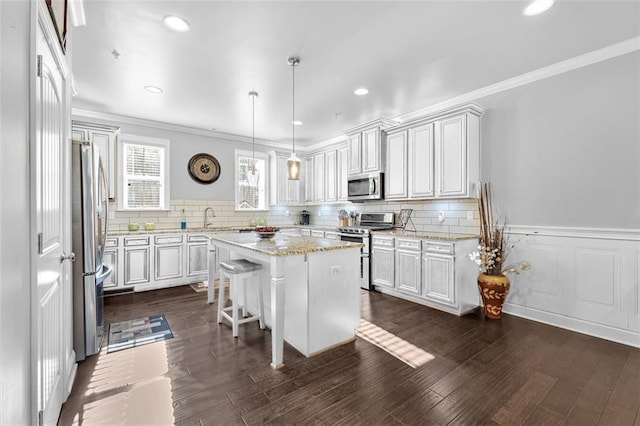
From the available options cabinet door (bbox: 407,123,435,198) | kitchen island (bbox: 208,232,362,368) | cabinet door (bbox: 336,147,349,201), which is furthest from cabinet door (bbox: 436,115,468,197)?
cabinet door (bbox: 336,147,349,201)

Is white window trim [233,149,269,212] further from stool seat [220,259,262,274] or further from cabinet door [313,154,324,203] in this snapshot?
stool seat [220,259,262,274]

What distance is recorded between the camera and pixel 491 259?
131 inches

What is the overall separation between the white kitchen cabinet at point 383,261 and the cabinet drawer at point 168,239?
10.2 feet

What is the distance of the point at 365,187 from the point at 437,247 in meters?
1.69

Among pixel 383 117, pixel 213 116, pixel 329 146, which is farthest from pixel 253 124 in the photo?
pixel 383 117

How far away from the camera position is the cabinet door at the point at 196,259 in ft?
15.8

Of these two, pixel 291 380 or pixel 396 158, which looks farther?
pixel 396 158

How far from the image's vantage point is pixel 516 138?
342cm

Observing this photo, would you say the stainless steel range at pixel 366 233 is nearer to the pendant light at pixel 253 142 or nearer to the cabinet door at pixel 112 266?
the pendant light at pixel 253 142

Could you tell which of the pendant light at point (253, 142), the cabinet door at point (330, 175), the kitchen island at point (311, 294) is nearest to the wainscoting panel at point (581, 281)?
the kitchen island at point (311, 294)

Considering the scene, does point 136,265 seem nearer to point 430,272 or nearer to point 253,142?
point 253,142

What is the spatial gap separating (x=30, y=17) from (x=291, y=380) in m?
2.44

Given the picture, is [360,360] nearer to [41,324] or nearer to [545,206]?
[41,324]

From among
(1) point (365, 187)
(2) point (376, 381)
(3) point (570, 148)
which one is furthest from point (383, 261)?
(3) point (570, 148)
